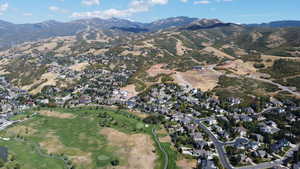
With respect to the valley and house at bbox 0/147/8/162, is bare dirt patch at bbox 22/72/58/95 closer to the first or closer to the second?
the valley

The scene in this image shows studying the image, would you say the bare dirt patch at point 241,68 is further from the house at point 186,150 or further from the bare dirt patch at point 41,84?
the bare dirt patch at point 41,84

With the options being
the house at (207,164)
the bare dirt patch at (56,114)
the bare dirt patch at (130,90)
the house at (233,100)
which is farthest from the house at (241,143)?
the bare dirt patch at (56,114)

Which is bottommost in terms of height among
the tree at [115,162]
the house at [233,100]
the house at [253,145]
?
the tree at [115,162]

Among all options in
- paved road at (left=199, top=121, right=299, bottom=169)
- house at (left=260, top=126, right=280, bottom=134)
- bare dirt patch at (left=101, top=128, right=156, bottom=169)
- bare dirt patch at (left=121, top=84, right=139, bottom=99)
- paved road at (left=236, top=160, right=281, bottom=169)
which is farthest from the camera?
bare dirt patch at (left=121, top=84, right=139, bottom=99)

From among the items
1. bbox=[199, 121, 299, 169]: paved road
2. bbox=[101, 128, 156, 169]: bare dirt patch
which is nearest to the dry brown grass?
bbox=[101, 128, 156, 169]: bare dirt patch

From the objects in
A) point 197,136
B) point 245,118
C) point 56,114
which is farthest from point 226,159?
point 56,114

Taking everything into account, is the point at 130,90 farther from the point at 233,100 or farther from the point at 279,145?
the point at 279,145
